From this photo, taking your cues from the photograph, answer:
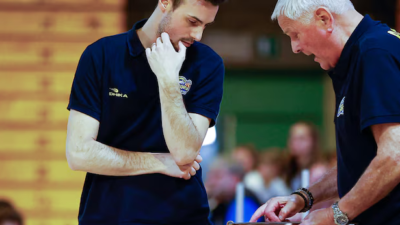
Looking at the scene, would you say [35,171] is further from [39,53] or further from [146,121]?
[146,121]

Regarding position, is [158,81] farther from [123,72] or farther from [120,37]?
[120,37]

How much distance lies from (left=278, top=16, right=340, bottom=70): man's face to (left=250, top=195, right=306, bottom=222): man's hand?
0.61 metres

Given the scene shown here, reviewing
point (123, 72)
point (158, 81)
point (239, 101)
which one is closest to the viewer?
point (158, 81)

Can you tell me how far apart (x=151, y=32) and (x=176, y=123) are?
0.52m

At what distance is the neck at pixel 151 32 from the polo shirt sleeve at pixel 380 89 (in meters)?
1.01

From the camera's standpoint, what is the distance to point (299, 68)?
7875mm

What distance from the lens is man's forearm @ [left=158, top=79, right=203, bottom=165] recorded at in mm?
2277

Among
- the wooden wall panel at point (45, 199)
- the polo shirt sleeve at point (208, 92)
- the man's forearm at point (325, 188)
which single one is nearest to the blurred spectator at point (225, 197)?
the wooden wall panel at point (45, 199)

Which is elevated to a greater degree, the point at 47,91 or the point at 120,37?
the point at 120,37

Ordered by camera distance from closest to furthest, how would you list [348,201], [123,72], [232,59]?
[348,201] → [123,72] → [232,59]

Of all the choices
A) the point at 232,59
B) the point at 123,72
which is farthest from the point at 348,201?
the point at 232,59

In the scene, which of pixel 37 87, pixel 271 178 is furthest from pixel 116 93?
pixel 271 178

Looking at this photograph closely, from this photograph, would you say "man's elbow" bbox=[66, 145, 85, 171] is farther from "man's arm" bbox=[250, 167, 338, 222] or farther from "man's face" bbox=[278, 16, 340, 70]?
"man's face" bbox=[278, 16, 340, 70]

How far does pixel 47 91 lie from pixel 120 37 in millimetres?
3595
